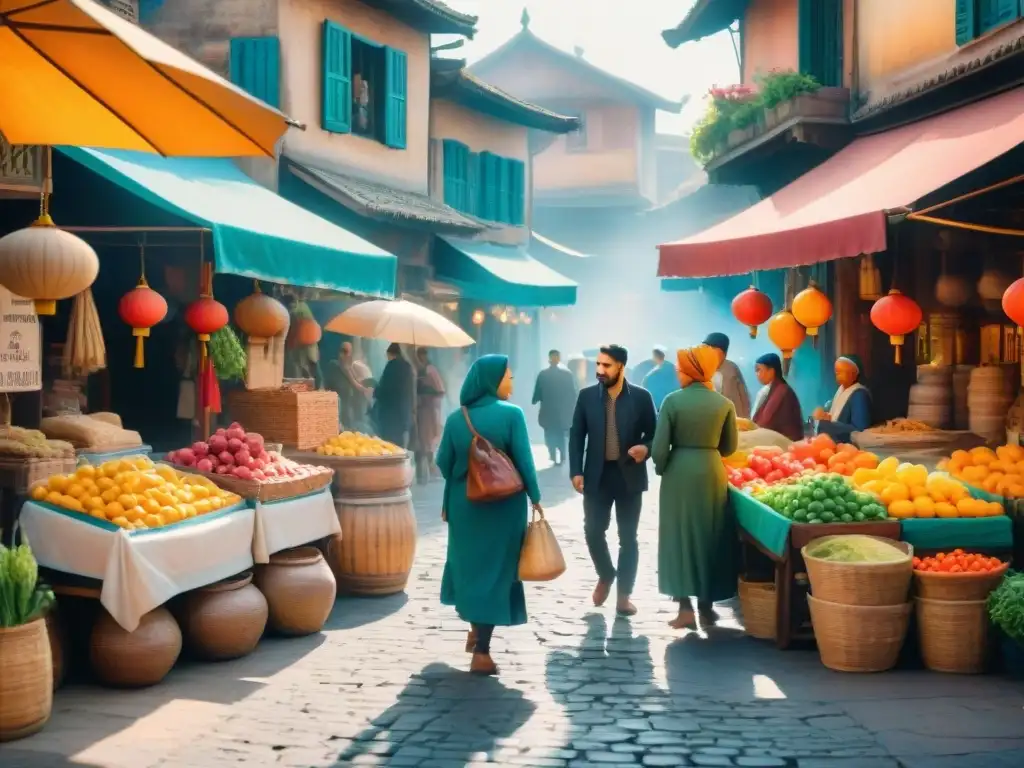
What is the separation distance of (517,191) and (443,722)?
73.8 feet

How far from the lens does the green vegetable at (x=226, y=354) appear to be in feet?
40.1

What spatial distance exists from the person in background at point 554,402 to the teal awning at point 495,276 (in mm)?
1816

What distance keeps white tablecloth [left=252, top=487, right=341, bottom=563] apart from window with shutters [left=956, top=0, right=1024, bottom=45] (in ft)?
22.8

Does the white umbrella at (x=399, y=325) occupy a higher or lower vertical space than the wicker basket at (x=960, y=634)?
higher

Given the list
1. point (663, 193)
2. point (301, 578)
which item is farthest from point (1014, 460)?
point (663, 193)

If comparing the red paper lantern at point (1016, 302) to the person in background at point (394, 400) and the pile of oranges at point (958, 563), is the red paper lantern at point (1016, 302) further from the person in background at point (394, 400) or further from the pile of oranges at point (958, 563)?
the person in background at point (394, 400)

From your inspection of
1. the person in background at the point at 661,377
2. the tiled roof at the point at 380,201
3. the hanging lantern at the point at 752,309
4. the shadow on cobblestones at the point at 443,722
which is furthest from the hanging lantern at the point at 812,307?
the person in background at the point at 661,377

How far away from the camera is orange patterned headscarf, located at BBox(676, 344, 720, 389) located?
30.4 feet

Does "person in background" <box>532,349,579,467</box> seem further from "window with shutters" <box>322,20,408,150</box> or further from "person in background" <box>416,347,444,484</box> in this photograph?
"window with shutters" <box>322,20,408,150</box>

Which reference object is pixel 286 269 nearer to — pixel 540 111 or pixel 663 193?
pixel 540 111

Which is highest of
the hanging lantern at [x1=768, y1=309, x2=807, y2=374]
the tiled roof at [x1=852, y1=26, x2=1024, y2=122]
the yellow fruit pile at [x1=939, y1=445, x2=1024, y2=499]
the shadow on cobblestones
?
the tiled roof at [x1=852, y1=26, x2=1024, y2=122]

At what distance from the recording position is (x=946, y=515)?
331 inches

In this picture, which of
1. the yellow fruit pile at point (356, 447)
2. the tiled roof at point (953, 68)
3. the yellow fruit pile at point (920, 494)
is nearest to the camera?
the yellow fruit pile at point (920, 494)

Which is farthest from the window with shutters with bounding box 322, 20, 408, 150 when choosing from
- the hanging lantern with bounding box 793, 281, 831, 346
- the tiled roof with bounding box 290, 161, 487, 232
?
the hanging lantern with bounding box 793, 281, 831, 346
